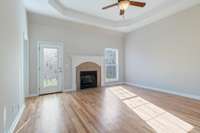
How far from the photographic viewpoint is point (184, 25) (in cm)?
455

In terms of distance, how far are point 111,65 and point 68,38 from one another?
3.00m

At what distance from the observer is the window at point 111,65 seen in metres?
7.12

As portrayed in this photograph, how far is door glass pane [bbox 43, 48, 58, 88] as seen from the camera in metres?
5.19

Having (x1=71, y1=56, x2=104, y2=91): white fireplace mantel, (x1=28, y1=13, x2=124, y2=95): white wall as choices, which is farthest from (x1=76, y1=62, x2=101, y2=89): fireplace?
(x1=28, y1=13, x2=124, y2=95): white wall

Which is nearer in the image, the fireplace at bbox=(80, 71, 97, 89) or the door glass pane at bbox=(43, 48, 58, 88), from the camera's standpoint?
the door glass pane at bbox=(43, 48, 58, 88)

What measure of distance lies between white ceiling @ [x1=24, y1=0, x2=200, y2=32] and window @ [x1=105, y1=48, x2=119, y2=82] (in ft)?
5.91

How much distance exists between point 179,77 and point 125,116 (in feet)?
10.4

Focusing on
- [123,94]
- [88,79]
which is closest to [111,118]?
[123,94]

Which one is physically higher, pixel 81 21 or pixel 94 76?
pixel 81 21

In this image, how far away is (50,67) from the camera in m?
5.30

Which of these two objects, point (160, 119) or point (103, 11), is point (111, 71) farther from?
point (160, 119)

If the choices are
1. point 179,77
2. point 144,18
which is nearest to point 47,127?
point 179,77

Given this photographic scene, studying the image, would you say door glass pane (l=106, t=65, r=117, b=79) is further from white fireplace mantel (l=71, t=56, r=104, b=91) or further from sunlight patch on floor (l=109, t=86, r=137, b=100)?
sunlight patch on floor (l=109, t=86, r=137, b=100)

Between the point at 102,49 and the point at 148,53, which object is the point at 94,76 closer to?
the point at 102,49
